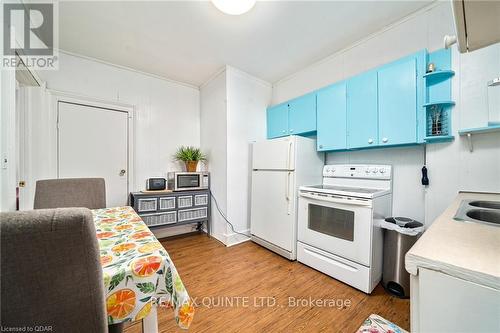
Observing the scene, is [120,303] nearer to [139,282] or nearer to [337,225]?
[139,282]

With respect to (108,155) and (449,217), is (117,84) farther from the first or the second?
(449,217)

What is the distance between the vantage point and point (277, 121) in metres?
3.05

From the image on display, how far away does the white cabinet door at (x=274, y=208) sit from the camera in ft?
7.61

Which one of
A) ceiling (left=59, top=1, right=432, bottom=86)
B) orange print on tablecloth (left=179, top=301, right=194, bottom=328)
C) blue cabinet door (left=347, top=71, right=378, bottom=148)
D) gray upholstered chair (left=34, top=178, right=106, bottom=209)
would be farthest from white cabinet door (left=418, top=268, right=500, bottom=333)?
gray upholstered chair (left=34, top=178, right=106, bottom=209)

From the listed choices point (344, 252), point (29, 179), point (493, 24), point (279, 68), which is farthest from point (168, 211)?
point (493, 24)

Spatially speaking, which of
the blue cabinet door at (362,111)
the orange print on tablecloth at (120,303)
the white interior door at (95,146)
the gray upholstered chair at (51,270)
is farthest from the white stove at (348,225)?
the white interior door at (95,146)

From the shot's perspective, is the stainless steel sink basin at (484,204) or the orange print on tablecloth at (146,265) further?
the stainless steel sink basin at (484,204)

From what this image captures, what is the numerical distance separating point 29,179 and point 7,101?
1.29m

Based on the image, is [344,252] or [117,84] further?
[117,84]

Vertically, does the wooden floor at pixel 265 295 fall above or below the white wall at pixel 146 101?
below

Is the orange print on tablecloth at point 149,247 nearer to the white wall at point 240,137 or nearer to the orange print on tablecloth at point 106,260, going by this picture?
the orange print on tablecloth at point 106,260

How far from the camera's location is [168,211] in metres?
2.72

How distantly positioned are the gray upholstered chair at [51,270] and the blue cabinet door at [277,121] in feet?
8.85

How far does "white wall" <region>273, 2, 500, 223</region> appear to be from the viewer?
1.52 metres
